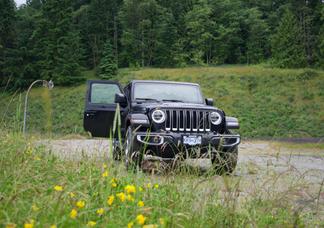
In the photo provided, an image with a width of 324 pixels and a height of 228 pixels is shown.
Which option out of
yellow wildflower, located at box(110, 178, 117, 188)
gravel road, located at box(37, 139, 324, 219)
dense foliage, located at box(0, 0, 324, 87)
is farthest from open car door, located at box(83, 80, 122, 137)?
dense foliage, located at box(0, 0, 324, 87)

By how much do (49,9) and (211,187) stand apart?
198ft

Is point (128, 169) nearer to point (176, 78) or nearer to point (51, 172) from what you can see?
point (51, 172)

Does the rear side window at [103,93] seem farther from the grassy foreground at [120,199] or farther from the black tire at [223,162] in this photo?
the grassy foreground at [120,199]

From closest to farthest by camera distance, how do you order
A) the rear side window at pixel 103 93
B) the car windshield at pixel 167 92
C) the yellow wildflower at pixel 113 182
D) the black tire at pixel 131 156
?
the yellow wildflower at pixel 113 182 → the black tire at pixel 131 156 → the car windshield at pixel 167 92 → the rear side window at pixel 103 93

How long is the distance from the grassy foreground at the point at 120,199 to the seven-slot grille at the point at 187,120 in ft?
8.46

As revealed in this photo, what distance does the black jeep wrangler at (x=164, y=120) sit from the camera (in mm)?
6268

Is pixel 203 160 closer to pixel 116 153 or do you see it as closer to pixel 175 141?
pixel 175 141

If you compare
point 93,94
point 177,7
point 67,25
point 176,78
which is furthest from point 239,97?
point 177,7

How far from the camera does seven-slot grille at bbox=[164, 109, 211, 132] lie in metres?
6.70

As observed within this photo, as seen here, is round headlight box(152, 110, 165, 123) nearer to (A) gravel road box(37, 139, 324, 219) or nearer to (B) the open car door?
(A) gravel road box(37, 139, 324, 219)

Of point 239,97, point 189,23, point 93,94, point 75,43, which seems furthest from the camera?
point 189,23

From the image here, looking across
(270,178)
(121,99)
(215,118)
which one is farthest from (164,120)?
(270,178)

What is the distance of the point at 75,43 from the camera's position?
56750 millimetres

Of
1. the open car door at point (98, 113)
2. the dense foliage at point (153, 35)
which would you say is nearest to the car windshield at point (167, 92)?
the open car door at point (98, 113)
